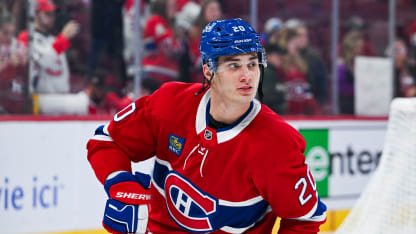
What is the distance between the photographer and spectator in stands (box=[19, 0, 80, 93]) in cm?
374

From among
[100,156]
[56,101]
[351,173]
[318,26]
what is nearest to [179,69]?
[56,101]

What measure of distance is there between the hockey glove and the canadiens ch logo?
0.47 feet

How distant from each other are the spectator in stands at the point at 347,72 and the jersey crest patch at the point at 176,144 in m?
3.08

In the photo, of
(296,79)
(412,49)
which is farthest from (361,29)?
(296,79)

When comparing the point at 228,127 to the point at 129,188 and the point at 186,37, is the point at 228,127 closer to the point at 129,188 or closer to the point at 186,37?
the point at 129,188

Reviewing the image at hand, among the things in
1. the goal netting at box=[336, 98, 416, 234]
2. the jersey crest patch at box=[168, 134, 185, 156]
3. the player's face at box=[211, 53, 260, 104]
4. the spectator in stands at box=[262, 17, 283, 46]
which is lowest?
the goal netting at box=[336, 98, 416, 234]

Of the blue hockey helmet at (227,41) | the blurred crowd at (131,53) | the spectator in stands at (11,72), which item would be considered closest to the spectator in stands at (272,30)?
the blurred crowd at (131,53)

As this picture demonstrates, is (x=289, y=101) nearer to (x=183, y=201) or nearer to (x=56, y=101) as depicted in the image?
(x=56, y=101)

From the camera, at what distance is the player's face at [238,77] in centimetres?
194

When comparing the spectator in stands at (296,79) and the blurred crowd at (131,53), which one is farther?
the spectator in stands at (296,79)

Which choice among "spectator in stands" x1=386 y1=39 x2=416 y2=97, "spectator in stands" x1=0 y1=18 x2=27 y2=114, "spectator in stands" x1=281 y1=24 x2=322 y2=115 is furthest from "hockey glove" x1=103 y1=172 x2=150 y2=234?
"spectator in stands" x1=386 y1=39 x2=416 y2=97

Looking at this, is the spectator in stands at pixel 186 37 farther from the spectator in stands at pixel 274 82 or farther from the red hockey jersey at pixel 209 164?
the red hockey jersey at pixel 209 164

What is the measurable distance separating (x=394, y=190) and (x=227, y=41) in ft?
7.06

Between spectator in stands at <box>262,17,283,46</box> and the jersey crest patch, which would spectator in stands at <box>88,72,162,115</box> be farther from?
the jersey crest patch
